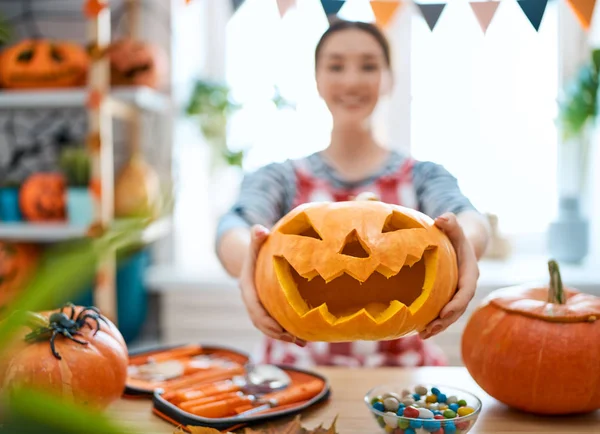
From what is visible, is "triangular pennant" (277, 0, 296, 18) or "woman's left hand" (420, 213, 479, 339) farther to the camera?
"triangular pennant" (277, 0, 296, 18)

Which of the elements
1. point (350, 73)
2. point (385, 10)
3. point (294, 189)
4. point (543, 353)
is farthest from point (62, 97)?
point (543, 353)

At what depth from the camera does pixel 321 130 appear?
6.69ft

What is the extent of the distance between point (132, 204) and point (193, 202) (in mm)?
418

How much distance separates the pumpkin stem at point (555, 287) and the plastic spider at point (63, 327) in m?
0.59

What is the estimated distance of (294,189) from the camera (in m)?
1.18

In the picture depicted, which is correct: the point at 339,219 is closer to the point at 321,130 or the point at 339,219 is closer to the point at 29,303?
the point at 29,303

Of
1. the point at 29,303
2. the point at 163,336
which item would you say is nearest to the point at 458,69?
the point at 163,336

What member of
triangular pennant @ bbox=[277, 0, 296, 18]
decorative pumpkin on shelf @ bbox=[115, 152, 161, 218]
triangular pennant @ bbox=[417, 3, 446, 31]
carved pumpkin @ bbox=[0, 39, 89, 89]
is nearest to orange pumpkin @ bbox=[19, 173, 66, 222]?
decorative pumpkin on shelf @ bbox=[115, 152, 161, 218]

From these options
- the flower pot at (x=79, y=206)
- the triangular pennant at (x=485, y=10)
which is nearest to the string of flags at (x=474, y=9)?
the triangular pennant at (x=485, y=10)

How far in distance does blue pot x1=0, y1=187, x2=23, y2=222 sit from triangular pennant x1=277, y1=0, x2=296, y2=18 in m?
1.48

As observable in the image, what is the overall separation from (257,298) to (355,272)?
0.15m

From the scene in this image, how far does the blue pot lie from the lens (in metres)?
1.98

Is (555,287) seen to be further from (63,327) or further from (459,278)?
(63,327)

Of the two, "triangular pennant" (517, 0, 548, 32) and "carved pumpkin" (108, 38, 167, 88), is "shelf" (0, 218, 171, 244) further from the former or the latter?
"triangular pennant" (517, 0, 548, 32)
